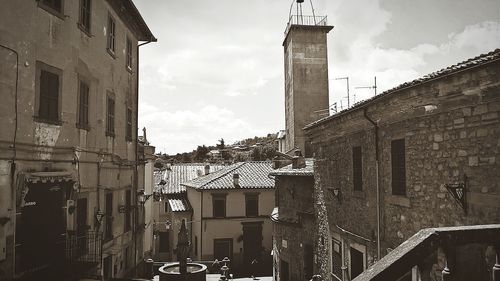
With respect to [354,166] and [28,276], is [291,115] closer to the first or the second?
[354,166]

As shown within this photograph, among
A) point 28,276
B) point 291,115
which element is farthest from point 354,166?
point 291,115

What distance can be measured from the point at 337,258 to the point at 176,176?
1185 inches

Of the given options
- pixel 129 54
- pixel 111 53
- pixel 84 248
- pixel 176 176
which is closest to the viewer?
pixel 84 248

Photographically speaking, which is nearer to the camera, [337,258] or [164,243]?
[337,258]

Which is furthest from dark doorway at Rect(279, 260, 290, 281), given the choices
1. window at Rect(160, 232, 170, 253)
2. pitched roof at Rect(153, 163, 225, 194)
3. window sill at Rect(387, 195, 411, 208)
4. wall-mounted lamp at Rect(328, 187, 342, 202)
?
pitched roof at Rect(153, 163, 225, 194)

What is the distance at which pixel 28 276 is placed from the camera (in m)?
8.98

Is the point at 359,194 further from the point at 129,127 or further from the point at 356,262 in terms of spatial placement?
the point at 129,127

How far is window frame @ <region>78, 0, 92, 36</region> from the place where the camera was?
11.5 m

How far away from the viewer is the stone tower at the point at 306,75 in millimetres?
29406

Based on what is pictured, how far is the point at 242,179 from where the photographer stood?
1313 inches

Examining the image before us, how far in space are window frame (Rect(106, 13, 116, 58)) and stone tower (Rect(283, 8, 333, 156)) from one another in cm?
1735

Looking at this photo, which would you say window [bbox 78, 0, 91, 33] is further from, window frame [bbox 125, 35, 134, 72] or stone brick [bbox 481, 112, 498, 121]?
stone brick [bbox 481, 112, 498, 121]

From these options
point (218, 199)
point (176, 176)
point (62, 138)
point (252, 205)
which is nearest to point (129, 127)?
point (62, 138)

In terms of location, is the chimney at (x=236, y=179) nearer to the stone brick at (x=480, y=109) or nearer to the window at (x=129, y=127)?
the window at (x=129, y=127)
